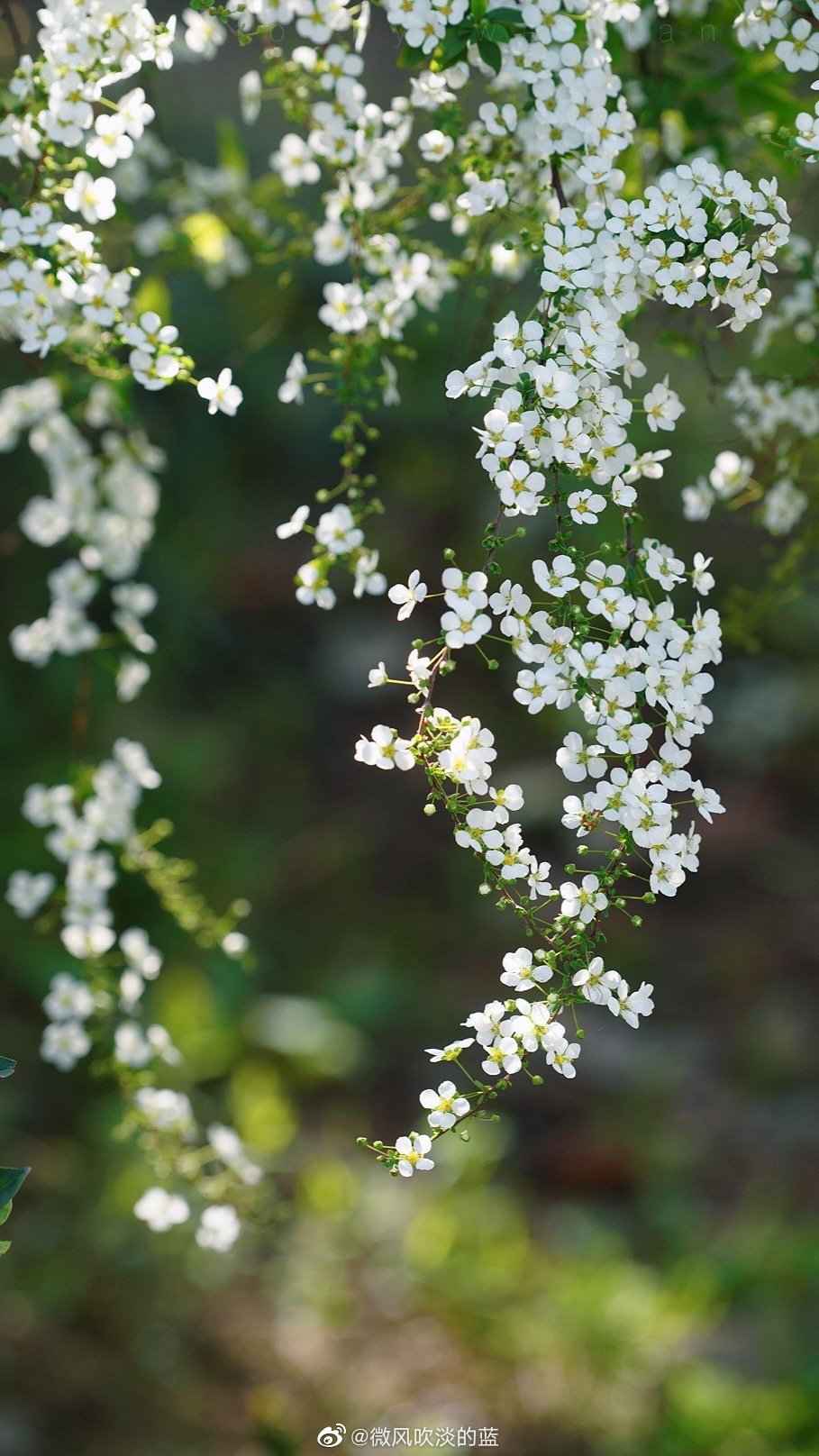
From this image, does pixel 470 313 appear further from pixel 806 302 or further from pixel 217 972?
pixel 806 302

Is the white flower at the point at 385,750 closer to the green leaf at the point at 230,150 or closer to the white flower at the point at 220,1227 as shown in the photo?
the white flower at the point at 220,1227

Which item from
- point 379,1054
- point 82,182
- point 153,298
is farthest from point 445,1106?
point 379,1054

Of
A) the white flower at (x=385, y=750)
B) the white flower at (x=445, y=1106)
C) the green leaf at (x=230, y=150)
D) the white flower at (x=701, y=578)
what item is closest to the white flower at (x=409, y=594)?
the white flower at (x=385, y=750)

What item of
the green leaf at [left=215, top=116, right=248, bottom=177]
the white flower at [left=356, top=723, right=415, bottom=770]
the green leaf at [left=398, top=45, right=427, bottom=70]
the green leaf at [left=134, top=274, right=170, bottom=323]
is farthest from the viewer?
the green leaf at [left=215, top=116, right=248, bottom=177]

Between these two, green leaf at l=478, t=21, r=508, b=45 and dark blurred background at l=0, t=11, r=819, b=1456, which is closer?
green leaf at l=478, t=21, r=508, b=45

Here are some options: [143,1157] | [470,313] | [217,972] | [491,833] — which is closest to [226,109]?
[470,313]

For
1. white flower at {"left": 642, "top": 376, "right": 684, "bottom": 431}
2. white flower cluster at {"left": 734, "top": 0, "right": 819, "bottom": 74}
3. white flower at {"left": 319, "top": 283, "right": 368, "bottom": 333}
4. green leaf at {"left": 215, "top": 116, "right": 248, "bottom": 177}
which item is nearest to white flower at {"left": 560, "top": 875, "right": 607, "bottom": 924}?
white flower at {"left": 642, "top": 376, "right": 684, "bottom": 431}

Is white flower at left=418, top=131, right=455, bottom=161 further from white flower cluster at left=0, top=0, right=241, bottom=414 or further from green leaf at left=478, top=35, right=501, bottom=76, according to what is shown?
white flower cluster at left=0, top=0, right=241, bottom=414

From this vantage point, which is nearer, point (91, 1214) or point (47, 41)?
point (47, 41)
